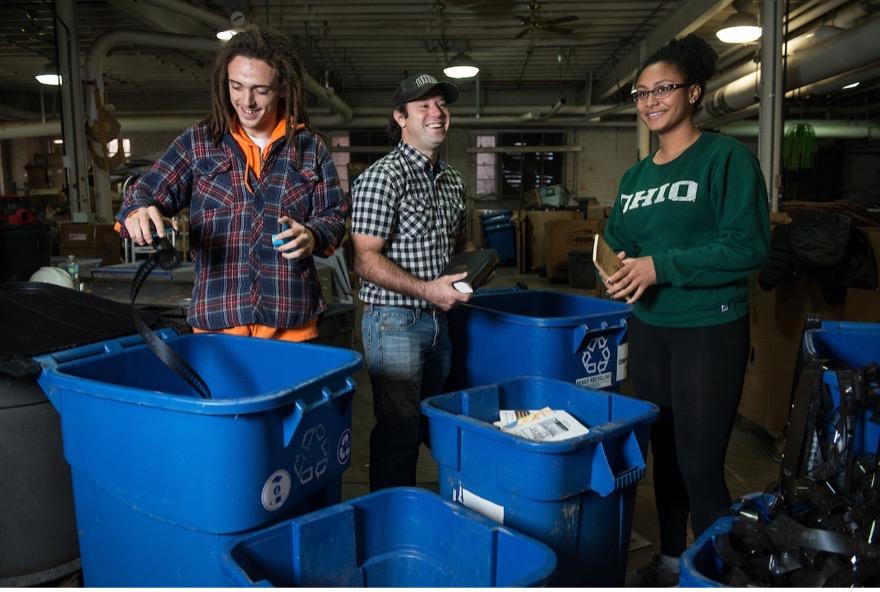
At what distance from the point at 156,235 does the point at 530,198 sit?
11.4m

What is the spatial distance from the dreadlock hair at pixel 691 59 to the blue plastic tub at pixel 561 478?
2.70 feet

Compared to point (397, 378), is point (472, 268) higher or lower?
higher

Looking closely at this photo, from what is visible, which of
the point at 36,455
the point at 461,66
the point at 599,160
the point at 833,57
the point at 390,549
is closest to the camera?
the point at 390,549

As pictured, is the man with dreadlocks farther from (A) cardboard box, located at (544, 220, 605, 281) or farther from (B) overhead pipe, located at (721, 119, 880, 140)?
(B) overhead pipe, located at (721, 119, 880, 140)

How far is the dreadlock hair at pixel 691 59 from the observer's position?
1.70 metres

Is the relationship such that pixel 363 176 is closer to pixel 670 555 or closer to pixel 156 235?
pixel 156 235

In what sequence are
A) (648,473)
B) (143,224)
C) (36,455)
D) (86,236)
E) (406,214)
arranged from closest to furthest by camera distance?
1. (143,224)
2. (36,455)
3. (406,214)
4. (648,473)
5. (86,236)

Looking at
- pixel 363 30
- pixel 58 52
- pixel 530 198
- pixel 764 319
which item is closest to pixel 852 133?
pixel 530 198

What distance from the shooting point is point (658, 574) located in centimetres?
190

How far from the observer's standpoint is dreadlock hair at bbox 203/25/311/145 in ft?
5.36

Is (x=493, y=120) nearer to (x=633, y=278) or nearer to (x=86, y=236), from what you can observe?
(x=86, y=236)

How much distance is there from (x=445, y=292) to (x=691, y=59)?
87 cm

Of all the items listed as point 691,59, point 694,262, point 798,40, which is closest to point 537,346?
point 694,262

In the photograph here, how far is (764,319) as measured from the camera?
3.42 meters
